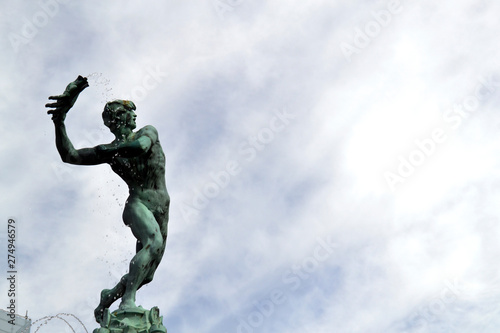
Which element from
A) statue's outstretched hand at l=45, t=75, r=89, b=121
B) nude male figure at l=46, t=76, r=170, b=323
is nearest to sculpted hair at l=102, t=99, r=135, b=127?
nude male figure at l=46, t=76, r=170, b=323

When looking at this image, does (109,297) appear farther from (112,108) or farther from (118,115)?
(112,108)

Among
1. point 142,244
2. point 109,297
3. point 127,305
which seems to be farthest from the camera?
point 142,244

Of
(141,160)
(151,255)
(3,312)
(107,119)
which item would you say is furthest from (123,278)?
(3,312)

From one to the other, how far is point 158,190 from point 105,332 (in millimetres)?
2252

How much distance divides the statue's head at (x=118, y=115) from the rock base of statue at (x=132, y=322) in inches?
107

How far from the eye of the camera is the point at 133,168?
28.6 feet

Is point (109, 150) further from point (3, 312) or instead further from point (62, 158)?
point (3, 312)

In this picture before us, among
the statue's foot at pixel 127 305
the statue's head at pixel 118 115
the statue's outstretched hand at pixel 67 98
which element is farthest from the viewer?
the statue's head at pixel 118 115

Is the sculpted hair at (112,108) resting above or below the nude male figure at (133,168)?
above

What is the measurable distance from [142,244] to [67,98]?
2325mm

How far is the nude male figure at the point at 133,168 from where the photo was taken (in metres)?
8.27

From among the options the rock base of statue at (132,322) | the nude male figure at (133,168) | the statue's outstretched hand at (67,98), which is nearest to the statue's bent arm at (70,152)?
the nude male figure at (133,168)

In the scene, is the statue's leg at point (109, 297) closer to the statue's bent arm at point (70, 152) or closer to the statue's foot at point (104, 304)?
the statue's foot at point (104, 304)

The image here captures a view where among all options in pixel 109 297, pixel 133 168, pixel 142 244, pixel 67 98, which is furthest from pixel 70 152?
pixel 109 297
